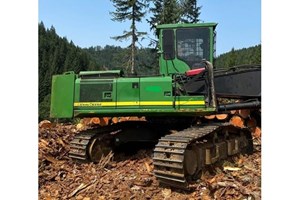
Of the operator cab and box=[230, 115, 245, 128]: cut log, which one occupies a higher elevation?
the operator cab

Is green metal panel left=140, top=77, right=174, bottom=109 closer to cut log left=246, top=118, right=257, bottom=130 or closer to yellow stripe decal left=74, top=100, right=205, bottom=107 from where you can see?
yellow stripe decal left=74, top=100, right=205, bottom=107

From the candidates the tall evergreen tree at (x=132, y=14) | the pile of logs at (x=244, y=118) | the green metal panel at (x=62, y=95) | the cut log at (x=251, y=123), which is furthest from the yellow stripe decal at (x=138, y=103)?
the tall evergreen tree at (x=132, y=14)

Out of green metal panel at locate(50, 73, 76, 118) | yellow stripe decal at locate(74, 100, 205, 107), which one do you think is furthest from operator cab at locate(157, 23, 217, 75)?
green metal panel at locate(50, 73, 76, 118)

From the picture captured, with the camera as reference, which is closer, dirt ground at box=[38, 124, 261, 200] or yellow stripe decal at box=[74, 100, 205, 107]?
dirt ground at box=[38, 124, 261, 200]

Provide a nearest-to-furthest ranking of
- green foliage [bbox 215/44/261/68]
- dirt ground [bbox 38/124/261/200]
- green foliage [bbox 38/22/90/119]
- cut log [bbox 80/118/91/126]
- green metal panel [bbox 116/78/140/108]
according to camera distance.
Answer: dirt ground [bbox 38/124/261/200], green foliage [bbox 215/44/261/68], green metal panel [bbox 116/78/140/108], cut log [bbox 80/118/91/126], green foliage [bbox 38/22/90/119]

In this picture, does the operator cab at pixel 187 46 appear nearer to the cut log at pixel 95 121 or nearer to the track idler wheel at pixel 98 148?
the track idler wheel at pixel 98 148

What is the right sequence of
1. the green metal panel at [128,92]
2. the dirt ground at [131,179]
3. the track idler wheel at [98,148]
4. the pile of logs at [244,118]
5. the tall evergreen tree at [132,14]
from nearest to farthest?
the dirt ground at [131,179] → the green metal panel at [128,92] → the track idler wheel at [98,148] → the pile of logs at [244,118] → the tall evergreen tree at [132,14]

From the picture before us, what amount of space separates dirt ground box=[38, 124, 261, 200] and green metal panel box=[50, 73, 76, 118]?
2.35ft

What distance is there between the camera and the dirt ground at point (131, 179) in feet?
13.0

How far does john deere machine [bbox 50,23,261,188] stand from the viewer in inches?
Result: 184

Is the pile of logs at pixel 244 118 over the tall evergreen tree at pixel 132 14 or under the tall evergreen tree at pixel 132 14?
under
